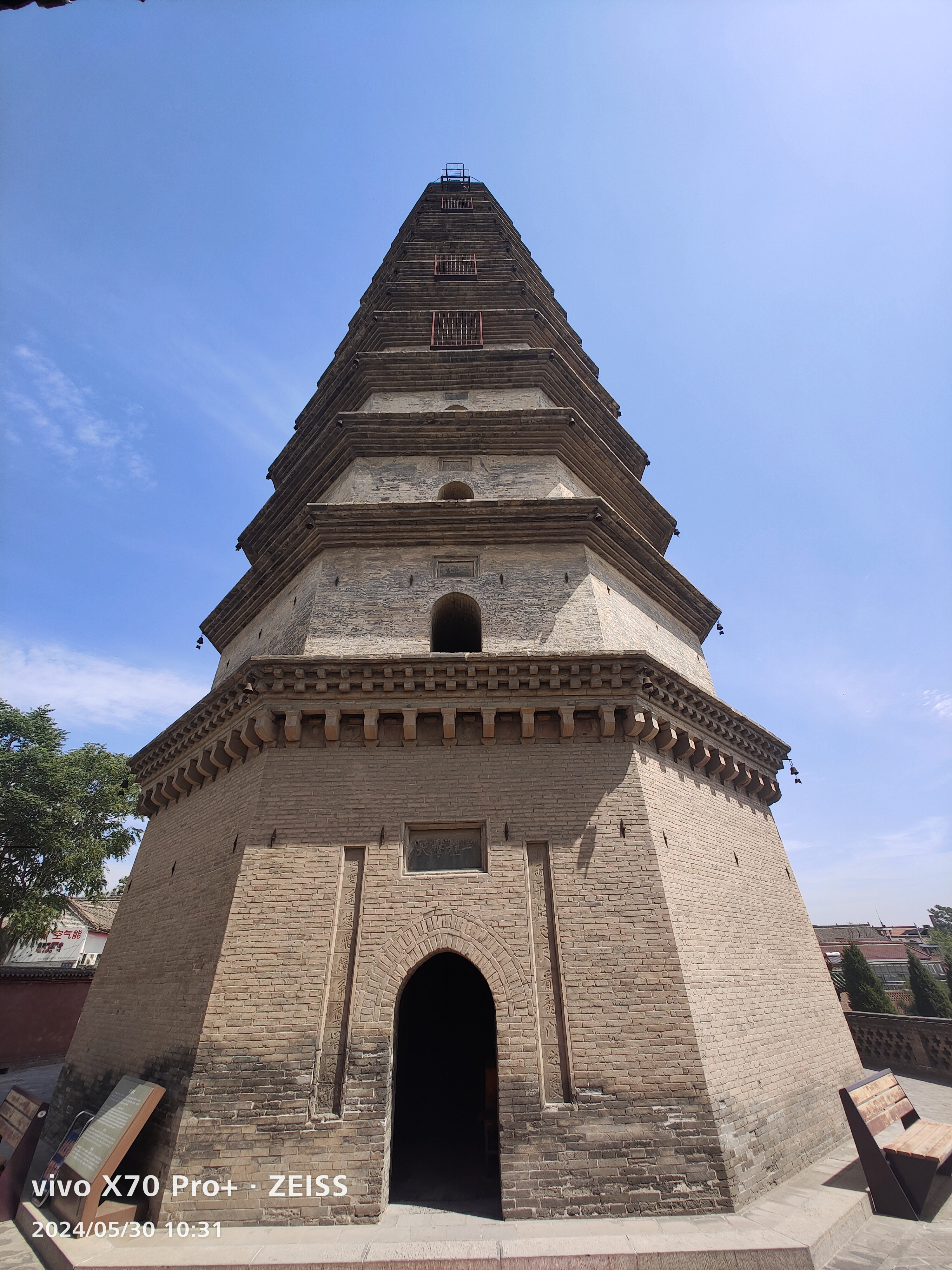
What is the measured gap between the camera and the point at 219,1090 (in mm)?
5730

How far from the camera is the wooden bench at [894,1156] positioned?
19.0 feet

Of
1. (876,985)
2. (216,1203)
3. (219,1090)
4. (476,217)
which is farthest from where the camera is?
(876,985)

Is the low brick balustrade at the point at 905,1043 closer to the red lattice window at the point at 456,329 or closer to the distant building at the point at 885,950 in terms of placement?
the red lattice window at the point at 456,329

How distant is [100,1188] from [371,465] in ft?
31.2

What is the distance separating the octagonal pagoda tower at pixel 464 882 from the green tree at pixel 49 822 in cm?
1236

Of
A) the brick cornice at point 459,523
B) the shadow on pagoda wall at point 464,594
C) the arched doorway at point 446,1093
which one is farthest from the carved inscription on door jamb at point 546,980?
the brick cornice at point 459,523

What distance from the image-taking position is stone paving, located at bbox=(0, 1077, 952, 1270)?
4613mm

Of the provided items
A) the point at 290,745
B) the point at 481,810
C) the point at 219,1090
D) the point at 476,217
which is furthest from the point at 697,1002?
the point at 476,217

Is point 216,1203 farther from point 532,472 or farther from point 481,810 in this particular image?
point 532,472

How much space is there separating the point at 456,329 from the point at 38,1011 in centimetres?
2089

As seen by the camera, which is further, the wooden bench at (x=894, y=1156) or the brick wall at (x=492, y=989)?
the wooden bench at (x=894, y=1156)

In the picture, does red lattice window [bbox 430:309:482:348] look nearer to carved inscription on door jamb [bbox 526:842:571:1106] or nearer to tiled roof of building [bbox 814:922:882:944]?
carved inscription on door jamb [bbox 526:842:571:1106]

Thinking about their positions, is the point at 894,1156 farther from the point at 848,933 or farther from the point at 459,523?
the point at 848,933

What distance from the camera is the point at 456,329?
42.1 feet
